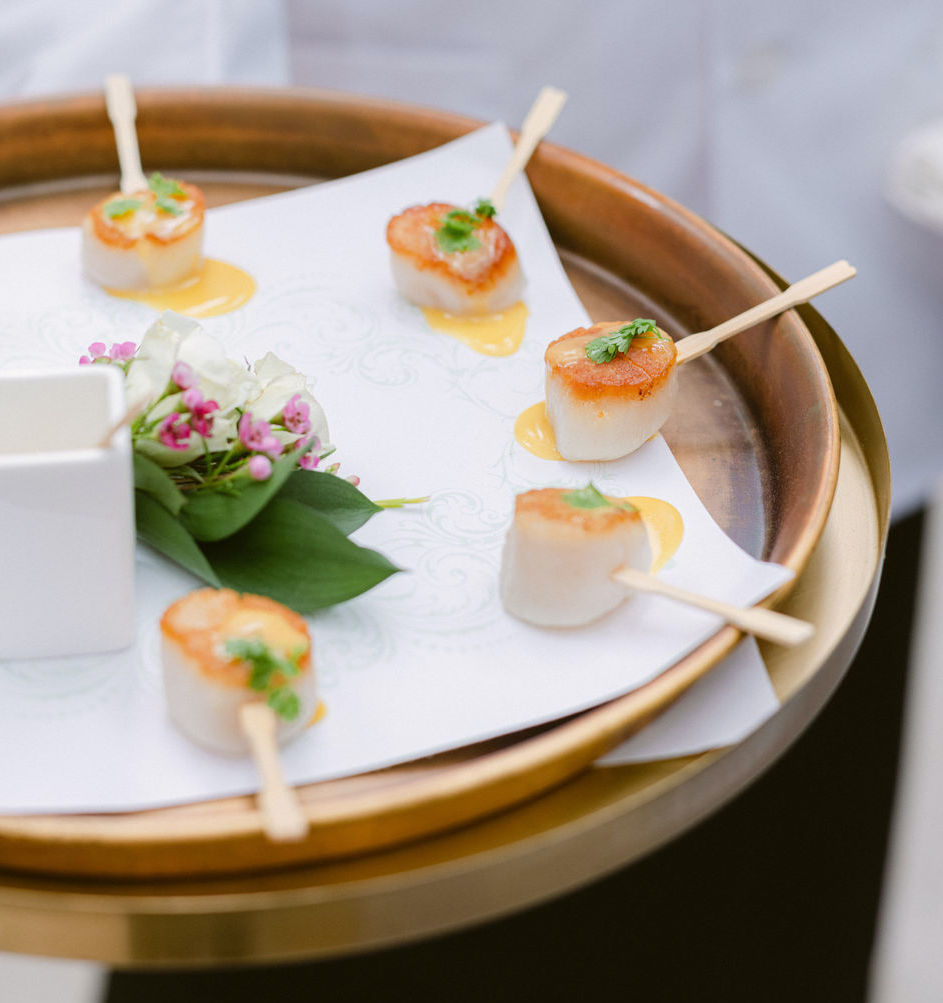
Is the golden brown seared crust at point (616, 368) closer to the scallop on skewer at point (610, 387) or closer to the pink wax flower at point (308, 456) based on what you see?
the scallop on skewer at point (610, 387)

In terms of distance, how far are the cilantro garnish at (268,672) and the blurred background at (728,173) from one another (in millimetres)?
884

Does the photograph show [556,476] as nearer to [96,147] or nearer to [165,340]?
[165,340]

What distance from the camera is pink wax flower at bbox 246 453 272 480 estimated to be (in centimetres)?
86

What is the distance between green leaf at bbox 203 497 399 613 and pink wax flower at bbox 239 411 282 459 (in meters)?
0.04

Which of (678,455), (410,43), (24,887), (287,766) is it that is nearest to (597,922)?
(678,455)

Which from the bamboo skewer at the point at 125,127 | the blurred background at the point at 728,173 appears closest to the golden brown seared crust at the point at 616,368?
the bamboo skewer at the point at 125,127

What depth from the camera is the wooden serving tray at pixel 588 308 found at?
661 mm

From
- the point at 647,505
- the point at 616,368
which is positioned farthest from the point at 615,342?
the point at 647,505

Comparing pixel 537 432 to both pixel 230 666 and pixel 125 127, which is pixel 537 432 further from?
pixel 125 127

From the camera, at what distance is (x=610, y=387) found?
974 millimetres

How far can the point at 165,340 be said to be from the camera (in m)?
0.91

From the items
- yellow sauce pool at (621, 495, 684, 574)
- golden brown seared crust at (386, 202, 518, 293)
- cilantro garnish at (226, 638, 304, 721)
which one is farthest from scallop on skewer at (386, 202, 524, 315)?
cilantro garnish at (226, 638, 304, 721)

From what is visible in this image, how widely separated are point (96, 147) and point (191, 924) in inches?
39.8

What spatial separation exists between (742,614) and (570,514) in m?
0.15
